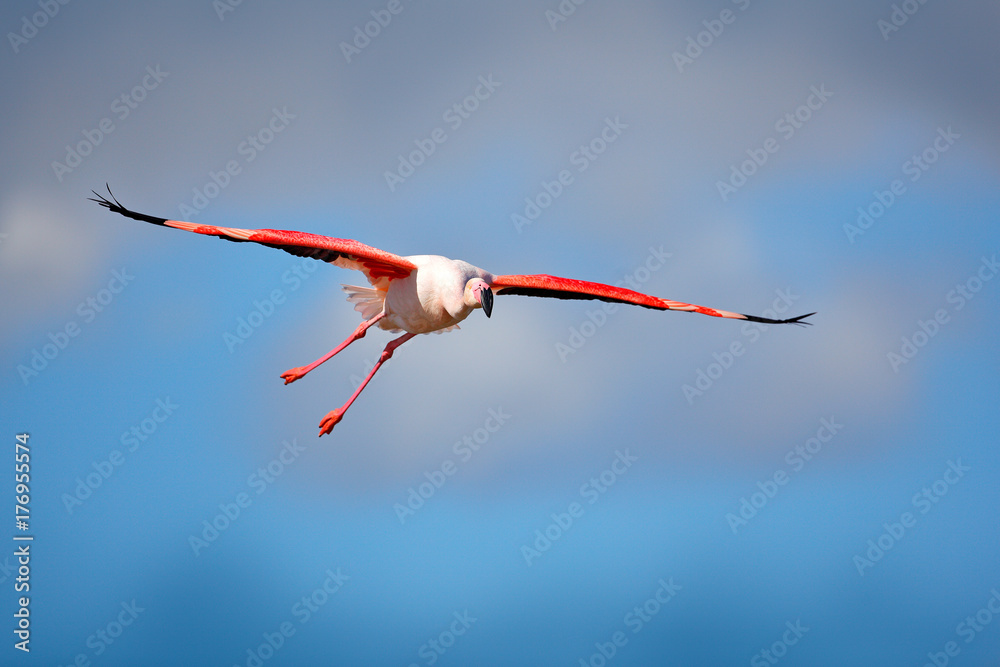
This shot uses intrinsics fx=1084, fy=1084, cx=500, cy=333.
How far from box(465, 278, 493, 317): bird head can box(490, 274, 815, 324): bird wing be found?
2.62 ft

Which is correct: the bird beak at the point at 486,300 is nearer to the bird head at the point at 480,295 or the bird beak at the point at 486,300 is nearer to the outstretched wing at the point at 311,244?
the bird head at the point at 480,295

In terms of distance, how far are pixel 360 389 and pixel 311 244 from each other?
2486mm

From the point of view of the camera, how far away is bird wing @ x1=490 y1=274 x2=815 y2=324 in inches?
565

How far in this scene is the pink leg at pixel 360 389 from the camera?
46.2ft

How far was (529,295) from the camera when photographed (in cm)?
1501

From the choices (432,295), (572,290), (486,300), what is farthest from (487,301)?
(572,290)

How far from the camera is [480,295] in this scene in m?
13.3

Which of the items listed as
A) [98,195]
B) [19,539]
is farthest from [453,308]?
[19,539]

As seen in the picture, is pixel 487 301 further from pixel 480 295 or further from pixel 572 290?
pixel 572 290

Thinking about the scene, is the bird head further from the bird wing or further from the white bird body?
the bird wing

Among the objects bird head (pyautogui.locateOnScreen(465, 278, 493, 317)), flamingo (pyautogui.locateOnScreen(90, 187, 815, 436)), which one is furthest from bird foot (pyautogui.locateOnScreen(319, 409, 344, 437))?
bird head (pyautogui.locateOnScreen(465, 278, 493, 317))

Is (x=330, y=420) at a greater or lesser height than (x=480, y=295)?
lesser

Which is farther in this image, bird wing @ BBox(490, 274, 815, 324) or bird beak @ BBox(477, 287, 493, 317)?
bird wing @ BBox(490, 274, 815, 324)

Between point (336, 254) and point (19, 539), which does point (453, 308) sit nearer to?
point (336, 254)
